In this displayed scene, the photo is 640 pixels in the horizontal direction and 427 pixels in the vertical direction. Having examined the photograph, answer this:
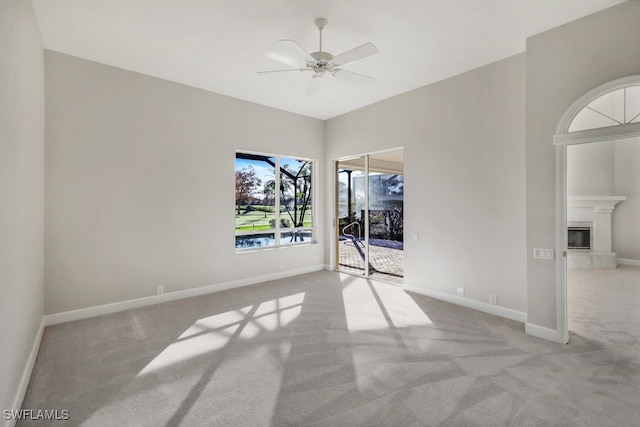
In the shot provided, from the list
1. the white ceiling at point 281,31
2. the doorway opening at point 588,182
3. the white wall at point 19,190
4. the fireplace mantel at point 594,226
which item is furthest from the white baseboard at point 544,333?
the white wall at point 19,190

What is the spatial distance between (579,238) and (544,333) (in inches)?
40.8

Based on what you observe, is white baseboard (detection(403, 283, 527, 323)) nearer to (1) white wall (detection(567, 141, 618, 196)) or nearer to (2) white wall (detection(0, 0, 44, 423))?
(1) white wall (detection(567, 141, 618, 196))

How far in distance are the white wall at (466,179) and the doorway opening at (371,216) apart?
1.05ft

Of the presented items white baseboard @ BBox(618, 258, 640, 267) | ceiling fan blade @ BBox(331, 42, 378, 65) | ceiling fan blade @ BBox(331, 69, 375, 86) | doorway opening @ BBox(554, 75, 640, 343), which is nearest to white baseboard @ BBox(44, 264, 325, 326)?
ceiling fan blade @ BBox(331, 69, 375, 86)

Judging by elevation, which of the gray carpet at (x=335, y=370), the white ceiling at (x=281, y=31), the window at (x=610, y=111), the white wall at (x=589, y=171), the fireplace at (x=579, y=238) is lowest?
the gray carpet at (x=335, y=370)

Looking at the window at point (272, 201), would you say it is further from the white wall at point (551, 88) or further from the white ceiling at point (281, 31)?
the white wall at point (551, 88)

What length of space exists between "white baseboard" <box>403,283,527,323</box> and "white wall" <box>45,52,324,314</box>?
280cm

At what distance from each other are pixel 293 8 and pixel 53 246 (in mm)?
3692

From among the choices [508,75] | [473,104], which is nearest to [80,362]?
[473,104]

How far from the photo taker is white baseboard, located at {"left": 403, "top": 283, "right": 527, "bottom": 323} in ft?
11.5

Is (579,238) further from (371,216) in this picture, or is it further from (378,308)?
(371,216)

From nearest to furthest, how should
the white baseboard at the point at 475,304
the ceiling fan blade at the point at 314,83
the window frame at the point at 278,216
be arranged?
1. the ceiling fan blade at the point at 314,83
2. the white baseboard at the point at 475,304
3. the window frame at the point at 278,216

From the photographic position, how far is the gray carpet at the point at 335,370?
1.94 metres

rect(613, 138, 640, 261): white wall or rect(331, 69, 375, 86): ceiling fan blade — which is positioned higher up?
rect(331, 69, 375, 86): ceiling fan blade
